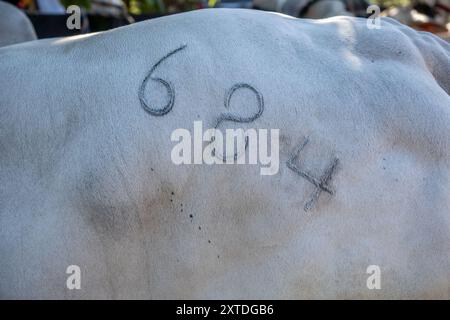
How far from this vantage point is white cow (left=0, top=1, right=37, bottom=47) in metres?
3.09

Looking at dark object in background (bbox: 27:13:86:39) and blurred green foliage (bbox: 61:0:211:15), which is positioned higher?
blurred green foliage (bbox: 61:0:211:15)

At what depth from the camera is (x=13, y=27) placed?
316 cm

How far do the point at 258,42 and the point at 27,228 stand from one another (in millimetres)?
747

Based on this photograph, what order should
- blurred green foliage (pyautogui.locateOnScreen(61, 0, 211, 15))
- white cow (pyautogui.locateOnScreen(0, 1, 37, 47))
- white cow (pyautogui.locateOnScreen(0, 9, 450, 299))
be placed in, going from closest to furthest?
1. white cow (pyautogui.locateOnScreen(0, 9, 450, 299))
2. white cow (pyautogui.locateOnScreen(0, 1, 37, 47))
3. blurred green foliage (pyautogui.locateOnScreen(61, 0, 211, 15))

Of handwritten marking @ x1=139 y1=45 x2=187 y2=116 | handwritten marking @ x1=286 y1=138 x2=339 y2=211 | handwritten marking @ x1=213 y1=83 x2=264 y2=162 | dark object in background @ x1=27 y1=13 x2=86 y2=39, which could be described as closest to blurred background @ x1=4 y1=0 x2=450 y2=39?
dark object in background @ x1=27 y1=13 x2=86 y2=39

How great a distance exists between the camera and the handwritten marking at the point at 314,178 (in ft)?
5.54

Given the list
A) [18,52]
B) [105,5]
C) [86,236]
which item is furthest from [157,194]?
[105,5]

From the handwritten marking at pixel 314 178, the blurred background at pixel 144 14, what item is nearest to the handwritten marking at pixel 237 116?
the handwritten marking at pixel 314 178

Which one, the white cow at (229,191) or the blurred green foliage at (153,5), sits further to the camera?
the blurred green foliage at (153,5)

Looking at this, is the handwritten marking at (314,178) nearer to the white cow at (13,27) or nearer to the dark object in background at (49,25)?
the white cow at (13,27)

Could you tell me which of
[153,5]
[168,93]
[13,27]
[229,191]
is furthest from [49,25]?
[229,191]

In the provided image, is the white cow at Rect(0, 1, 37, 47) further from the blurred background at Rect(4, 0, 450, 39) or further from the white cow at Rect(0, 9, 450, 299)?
the white cow at Rect(0, 9, 450, 299)

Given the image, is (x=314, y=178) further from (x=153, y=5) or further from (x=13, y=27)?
(x=153, y=5)

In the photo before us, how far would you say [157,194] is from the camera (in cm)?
168
